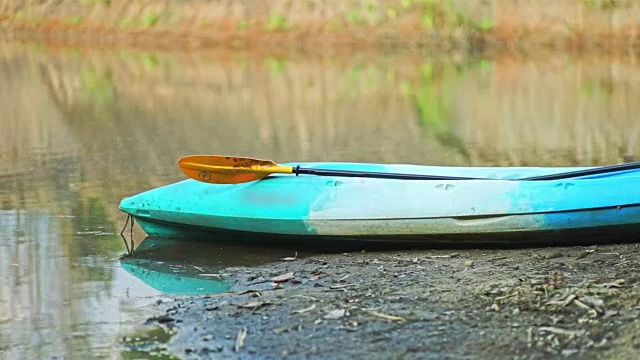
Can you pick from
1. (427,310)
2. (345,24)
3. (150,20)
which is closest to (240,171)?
(427,310)

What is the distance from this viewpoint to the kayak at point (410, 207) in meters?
6.02

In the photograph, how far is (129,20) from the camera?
29875 millimetres

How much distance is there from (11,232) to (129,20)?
76.9ft

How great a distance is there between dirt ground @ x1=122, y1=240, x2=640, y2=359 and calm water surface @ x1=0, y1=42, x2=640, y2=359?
1.34 feet

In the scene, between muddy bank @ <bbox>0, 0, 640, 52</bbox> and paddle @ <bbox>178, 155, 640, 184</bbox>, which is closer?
paddle @ <bbox>178, 155, 640, 184</bbox>

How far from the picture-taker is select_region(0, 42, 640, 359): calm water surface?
580 cm

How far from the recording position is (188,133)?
1273 centimetres

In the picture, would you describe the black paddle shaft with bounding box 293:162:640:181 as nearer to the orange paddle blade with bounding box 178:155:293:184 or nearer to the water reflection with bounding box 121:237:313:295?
the orange paddle blade with bounding box 178:155:293:184

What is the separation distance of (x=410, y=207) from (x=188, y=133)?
6.88 metres

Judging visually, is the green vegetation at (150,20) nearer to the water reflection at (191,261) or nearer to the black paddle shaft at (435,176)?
the water reflection at (191,261)

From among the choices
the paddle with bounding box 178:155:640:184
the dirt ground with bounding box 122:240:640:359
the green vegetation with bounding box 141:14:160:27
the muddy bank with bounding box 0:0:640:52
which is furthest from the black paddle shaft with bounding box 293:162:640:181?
the green vegetation with bounding box 141:14:160:27

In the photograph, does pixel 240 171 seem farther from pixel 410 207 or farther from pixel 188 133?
pixel 188 133

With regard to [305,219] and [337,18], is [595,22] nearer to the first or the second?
[337,18]

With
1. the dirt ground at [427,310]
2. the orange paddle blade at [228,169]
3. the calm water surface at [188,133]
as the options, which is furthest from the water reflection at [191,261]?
the orange paddle blade at [228,169]
